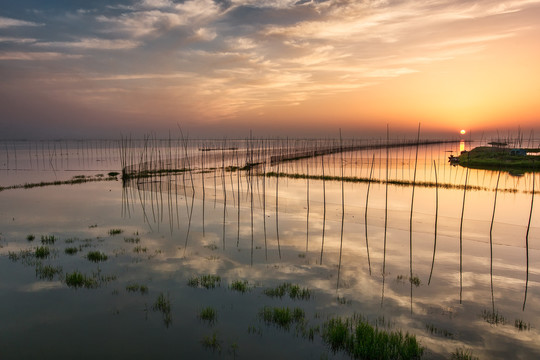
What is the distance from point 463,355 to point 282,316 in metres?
2.37

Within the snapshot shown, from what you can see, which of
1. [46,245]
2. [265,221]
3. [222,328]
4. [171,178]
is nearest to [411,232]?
[265,221]

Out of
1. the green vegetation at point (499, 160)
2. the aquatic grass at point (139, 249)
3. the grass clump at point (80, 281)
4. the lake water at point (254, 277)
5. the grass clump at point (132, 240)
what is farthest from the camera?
the green vegetation at point (499, 160)

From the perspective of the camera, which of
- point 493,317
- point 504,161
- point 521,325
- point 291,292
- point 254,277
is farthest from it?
point 504,161

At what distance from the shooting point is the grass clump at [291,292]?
5.76 m

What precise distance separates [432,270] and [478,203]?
29.7 ft

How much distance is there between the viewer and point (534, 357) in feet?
13.7

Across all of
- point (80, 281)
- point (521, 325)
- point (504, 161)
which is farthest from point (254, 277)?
point (504, 161)

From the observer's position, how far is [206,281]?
6.33 meters

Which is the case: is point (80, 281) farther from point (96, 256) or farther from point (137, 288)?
point (96, 256)

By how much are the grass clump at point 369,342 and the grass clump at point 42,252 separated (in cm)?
646

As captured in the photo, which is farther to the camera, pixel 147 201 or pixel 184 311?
pixel 147 201

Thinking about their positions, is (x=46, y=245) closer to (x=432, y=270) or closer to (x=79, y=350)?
(x=79, y=350)

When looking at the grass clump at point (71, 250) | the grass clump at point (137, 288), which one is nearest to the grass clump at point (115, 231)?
the grass clump at point (71, 250)

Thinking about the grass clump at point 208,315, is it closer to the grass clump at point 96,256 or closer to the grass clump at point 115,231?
the grass clump at point 96,256
